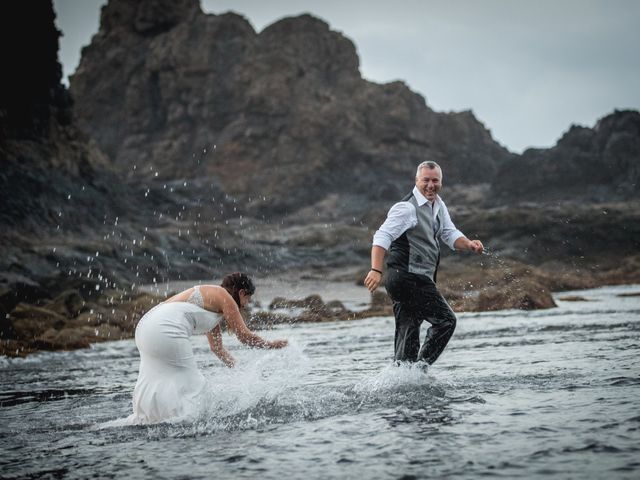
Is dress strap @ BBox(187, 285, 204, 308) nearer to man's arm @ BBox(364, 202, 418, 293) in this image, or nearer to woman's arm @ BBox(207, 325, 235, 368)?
woman's arm @ BBox(207, 325, 235, 368)

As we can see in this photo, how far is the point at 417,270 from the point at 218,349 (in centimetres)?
Answer: 219

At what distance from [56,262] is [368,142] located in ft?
327

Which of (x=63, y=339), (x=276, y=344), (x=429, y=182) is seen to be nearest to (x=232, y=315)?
(x=276, y=344)

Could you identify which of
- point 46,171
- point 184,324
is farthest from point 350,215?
point 184,324

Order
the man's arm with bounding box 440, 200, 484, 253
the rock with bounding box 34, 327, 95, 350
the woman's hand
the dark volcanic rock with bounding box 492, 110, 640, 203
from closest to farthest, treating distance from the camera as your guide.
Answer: the woman's hand → the man's arm with bounding box 440, 200, 484, 253 → the rock with bounding box 34, 327, 95, 350 → the dark volcanic rock with bounding box 492, 110, 640, 203

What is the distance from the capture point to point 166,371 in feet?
20.7

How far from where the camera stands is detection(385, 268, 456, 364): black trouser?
289 inches

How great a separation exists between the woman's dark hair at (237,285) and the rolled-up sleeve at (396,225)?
54.1 inches

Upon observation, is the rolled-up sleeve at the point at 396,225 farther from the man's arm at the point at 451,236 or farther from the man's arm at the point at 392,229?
the man's arm at the point at 451,236

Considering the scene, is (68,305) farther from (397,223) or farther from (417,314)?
(397,223)

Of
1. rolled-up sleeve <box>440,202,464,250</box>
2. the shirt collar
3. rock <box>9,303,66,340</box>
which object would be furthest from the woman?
rock <box>9,303,66,340</box>

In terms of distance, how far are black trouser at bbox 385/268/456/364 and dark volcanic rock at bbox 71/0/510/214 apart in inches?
4355

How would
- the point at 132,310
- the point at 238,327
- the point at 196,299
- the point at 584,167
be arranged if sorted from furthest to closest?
the point at 584,167, the point at 132,310, the point at 196,299, the point at 238,327

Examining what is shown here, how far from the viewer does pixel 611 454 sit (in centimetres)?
422
